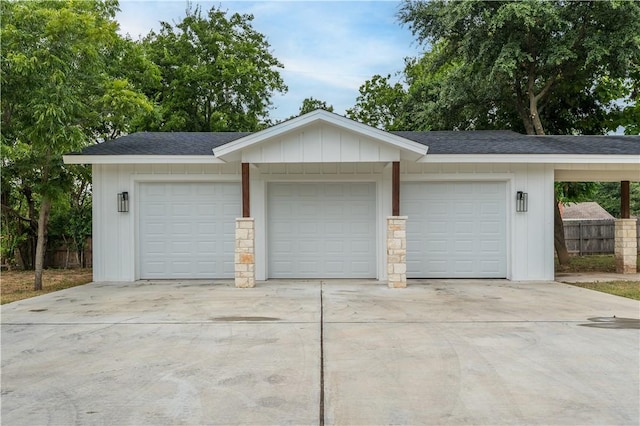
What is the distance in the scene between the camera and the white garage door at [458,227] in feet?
34.5

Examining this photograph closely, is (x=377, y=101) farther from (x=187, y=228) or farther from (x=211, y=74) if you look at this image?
(x=187, y=228)

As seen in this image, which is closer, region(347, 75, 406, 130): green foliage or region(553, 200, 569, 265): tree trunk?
region(553, 200, 569, 265): tree trunk

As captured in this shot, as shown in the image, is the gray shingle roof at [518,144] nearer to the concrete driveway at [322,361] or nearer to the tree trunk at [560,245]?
the tree trunk at [560,245]

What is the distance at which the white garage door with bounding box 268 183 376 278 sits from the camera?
10578mm

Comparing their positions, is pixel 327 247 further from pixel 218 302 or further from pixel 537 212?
pixel 537 212

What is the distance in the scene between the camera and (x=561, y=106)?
15.8 metres

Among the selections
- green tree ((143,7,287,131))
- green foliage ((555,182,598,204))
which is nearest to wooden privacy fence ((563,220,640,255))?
green foliage ((555,182,598,204))

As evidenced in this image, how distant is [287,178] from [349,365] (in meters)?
6.66

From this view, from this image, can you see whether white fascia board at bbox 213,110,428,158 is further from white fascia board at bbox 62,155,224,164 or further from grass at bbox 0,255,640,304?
grass at bbox 0,255,640,304

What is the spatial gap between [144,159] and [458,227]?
6658 mm

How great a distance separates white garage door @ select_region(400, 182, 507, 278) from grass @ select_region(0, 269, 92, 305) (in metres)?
7.34

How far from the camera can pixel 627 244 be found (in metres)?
11.6

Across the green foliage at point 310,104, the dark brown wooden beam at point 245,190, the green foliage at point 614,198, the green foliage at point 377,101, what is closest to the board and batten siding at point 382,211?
the dark brown wooden beam at point 245,190

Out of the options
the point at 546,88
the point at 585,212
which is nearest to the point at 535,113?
the point at 546,88
